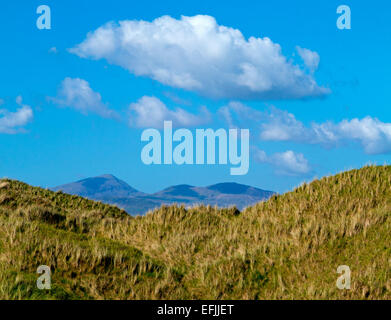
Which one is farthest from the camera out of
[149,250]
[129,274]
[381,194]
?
[381,194]

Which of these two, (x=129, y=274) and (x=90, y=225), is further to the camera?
(x=90, y=225)

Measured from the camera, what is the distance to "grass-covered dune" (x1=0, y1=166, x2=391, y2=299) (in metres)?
10.7

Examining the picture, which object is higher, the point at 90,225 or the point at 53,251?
the point at 90,225

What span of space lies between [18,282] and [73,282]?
4.18ft

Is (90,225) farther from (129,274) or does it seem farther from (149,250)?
(129,274)

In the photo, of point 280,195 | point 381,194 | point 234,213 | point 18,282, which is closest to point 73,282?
point 18,282

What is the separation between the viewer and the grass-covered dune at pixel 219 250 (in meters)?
10.7

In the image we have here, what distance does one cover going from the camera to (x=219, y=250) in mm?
13844

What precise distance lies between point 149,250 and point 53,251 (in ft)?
11.8
